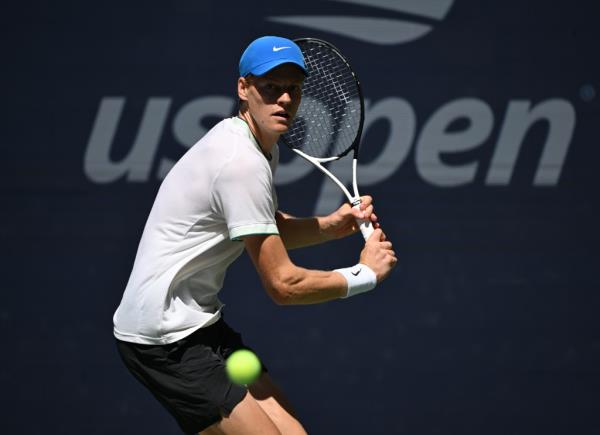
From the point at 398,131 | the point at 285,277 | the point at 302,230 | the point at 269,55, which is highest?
the point at 269,55

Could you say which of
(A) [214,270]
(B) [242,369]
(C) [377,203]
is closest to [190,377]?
(B) [242,369]

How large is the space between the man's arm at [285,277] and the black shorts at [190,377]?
29 cm

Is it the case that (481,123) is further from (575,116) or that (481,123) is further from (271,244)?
(271,244)

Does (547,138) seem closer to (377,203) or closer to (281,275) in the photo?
(377,203)

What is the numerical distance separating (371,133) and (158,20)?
3.56 feet

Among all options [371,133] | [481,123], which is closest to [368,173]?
[371,133]

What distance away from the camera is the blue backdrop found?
4.82 metres

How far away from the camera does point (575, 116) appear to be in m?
4.89

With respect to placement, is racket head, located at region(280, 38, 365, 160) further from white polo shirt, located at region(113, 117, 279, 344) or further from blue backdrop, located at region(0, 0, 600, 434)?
blue backdrop, located at region(0, 0, 600, 434)

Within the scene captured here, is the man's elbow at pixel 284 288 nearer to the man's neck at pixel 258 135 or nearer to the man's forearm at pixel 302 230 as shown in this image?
the man's neck at pixel 258 135

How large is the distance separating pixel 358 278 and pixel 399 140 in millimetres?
1906

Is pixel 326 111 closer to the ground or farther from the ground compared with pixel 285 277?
farther from the ground

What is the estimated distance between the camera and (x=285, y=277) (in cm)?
285

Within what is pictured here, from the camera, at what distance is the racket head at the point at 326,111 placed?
3.66 metres
